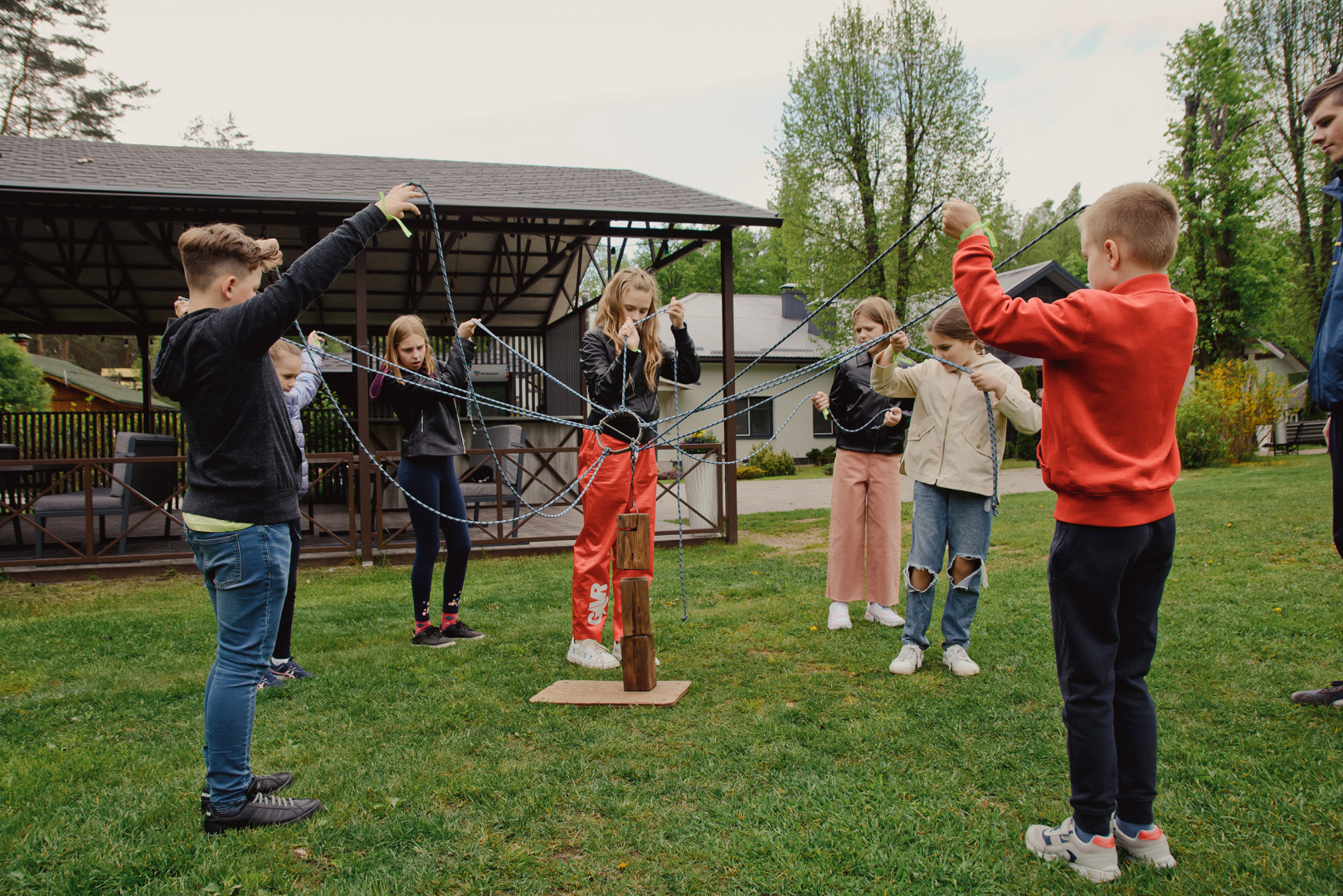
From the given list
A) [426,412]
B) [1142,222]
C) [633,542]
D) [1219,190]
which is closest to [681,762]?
[633,542]

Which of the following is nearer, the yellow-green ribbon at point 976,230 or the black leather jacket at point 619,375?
the yellow-green ribbon at point 976,230

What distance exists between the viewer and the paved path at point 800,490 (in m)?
12.4

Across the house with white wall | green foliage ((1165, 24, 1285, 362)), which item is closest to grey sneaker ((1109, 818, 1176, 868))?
the house with white wall

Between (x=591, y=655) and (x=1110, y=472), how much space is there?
2.62m

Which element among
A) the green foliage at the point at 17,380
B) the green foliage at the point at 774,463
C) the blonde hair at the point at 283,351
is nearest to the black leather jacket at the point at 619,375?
the blonde hair at the point at 283,351

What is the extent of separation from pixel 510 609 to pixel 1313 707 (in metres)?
4.24

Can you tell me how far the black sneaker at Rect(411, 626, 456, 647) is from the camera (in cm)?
435

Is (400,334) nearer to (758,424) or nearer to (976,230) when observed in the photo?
(976,230)

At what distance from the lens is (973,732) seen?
2850 mm

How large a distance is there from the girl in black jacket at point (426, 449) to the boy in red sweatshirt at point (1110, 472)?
2.95 metres

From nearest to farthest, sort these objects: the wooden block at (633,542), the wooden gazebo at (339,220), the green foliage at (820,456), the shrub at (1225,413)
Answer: the wooden block at (633,542) → the wooden gazebo at (339,220) → the shrub at (1225,413) → the green foliage at (820,456)

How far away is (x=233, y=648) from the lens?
7.41 feet

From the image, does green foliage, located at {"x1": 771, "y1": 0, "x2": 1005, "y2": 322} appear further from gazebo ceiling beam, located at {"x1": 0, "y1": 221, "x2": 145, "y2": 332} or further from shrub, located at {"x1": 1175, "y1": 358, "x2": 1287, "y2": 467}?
gazebo ceiling beam, located at {"x1": 0, "y1": 221, "x2": 145, "y2": 332}

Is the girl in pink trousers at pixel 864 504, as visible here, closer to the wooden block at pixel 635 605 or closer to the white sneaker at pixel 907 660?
the white sneaker at pixel 907 660
